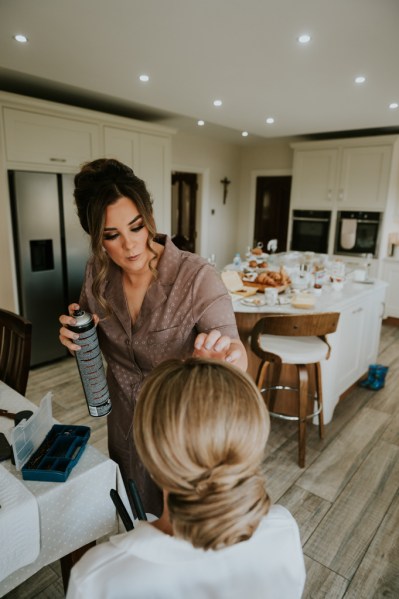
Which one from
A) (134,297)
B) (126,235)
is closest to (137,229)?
(126,235)

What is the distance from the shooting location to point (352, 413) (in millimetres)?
3098

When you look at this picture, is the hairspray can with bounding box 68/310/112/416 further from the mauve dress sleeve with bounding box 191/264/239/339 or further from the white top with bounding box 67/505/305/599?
the white top with bounding box 67/505/305/599

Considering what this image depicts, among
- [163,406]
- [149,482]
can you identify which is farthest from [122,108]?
[163,406]

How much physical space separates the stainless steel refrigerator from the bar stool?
6.95 ft

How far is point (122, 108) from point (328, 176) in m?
2.90

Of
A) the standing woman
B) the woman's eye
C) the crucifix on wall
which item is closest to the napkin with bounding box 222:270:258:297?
the standing woman

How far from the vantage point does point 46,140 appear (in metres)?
3.61

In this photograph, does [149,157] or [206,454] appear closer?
[206,454]

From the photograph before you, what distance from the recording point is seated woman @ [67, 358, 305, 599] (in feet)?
2.08

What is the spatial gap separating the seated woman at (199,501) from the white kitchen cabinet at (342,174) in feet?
17.3

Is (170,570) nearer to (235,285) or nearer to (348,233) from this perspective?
(235,285)

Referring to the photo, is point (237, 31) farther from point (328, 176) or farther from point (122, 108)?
point (328, 176)

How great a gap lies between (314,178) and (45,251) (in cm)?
391

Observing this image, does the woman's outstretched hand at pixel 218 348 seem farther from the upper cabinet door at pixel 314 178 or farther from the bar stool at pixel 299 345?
the upper cabinet door at pixel 314 178
